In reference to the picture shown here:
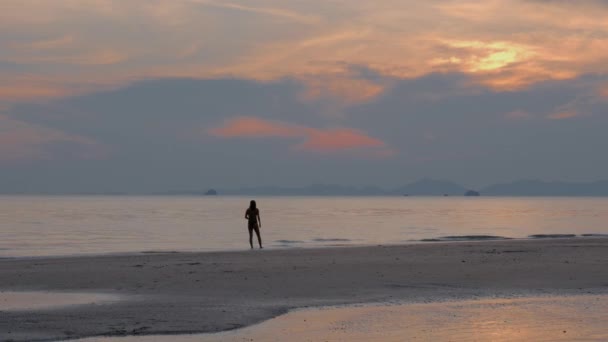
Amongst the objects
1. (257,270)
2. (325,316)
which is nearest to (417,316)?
(325,316)

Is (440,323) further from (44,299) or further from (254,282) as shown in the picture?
(44,299)

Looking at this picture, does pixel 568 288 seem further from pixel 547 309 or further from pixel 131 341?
pixel 131 341

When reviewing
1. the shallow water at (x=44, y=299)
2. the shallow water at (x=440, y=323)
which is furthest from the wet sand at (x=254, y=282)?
the shallow water at (x=440, y=323)

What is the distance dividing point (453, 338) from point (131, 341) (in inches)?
207

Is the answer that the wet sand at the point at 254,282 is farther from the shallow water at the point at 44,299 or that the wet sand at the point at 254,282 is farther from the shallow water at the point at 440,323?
the shallow water at the point at 440,323

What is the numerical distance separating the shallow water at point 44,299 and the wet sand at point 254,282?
557mm

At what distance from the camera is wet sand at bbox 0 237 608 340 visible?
1473cm

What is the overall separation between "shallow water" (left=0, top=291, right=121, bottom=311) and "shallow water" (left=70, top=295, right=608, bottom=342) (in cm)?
443

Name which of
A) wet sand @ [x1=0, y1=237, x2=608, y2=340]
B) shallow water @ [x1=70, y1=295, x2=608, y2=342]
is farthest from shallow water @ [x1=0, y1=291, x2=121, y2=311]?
shallow water @ [x1=70, y1=295, x2=608, y2=342]

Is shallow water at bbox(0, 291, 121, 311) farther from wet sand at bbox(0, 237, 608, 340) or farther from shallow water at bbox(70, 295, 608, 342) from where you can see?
shallow water at bbox(70, 295, 608, 342)

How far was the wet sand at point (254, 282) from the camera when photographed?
14734 mm

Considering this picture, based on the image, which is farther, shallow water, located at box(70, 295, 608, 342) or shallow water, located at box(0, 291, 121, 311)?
shallow water, located at box(0, 291, 121, 311)

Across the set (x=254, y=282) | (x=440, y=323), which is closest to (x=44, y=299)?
→ (x=254, y=282)

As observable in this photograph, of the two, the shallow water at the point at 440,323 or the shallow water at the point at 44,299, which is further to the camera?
the shallow water at the point at 44,299
